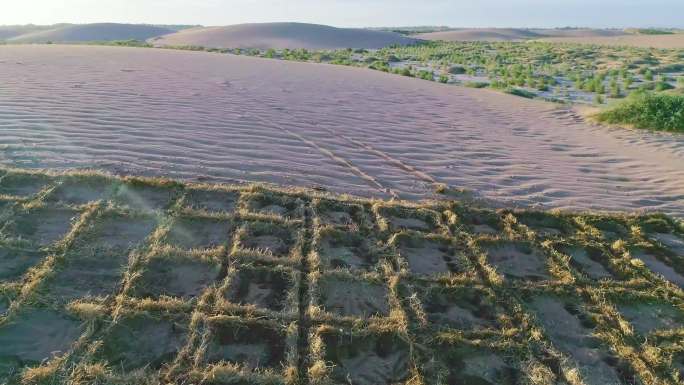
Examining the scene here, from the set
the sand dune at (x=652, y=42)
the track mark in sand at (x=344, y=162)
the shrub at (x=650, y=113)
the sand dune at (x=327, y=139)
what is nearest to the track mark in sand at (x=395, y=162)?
the sand dune at (x=327, y=139)

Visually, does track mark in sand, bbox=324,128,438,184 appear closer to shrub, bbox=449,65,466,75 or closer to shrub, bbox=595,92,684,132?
shrub, bbox=595,92,684,132

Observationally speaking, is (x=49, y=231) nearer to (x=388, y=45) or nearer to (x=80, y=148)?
(x=80, y=148)

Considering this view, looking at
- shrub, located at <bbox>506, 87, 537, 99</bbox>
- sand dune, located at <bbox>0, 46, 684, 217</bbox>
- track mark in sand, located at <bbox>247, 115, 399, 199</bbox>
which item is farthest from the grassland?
shrub, located at <bbox>506, 87, 537, 99</bbox>

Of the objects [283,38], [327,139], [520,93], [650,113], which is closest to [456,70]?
[520,93]

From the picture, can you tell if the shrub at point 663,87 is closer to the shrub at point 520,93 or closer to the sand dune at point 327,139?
the shrub at point 520,93

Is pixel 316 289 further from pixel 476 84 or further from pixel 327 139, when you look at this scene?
pixel 476 84
